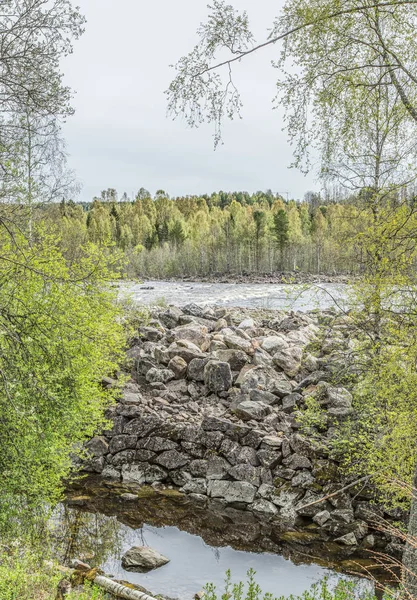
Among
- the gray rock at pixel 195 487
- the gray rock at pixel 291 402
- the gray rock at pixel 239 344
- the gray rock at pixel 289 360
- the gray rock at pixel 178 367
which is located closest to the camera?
the gray rock at pixel 195 487

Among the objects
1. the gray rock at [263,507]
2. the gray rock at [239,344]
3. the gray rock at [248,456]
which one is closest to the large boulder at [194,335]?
the gray rock at [239,344]

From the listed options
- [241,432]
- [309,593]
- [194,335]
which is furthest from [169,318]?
[309,593]

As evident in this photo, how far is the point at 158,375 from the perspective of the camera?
14.2 m

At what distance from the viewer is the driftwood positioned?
6.81m

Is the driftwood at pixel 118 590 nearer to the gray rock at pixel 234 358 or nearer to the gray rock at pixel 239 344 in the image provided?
the gray rock at pixel 234 358

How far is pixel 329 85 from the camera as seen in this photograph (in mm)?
5086

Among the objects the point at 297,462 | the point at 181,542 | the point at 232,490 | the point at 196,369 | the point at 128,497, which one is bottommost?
the point at 181,542

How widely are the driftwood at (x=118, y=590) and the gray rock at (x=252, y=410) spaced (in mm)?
5445

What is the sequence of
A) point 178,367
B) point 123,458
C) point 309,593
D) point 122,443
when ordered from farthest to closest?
1. point 178,367
2. point 122,443
3. point 123,458
4. point 309,593

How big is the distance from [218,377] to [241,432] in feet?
7.79

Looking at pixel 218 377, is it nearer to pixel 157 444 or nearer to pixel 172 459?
pixel 157 444

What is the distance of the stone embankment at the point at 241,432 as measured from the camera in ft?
32.6

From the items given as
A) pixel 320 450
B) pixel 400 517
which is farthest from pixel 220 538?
pixel 400 517

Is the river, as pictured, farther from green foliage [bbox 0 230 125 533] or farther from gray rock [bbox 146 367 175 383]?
gray rock [bbox 146 367 175 383]
